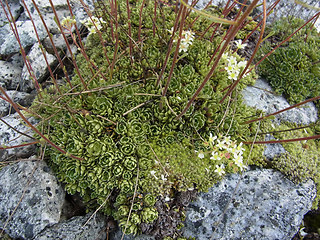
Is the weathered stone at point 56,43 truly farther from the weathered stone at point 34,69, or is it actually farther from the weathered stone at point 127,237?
the weathered stone at point 127,237

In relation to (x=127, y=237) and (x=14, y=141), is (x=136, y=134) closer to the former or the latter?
(x=127, y=237)

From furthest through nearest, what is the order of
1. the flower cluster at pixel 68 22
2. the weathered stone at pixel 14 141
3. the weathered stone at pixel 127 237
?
the weathered stone at pixel 14 141
the weathered stone at pixel 127 237
the flower cluster at pixel 68 22

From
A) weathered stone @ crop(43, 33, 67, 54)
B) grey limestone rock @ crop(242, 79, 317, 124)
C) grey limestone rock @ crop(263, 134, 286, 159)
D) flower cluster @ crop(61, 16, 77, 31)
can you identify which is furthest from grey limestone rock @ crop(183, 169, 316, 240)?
weathered stone @ crop(43, 33, 67, 54)

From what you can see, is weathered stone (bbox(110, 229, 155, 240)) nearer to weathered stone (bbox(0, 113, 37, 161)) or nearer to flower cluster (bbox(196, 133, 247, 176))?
flower cluster (bbox(196, 133, 247, 176))

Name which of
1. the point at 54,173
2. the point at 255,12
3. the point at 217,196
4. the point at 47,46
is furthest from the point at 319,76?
the point at 47,46

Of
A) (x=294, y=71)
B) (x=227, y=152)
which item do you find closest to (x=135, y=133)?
(x=227, y=152)

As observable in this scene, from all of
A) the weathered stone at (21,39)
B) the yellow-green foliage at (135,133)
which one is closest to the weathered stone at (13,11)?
the weathered stone at (21,39)
